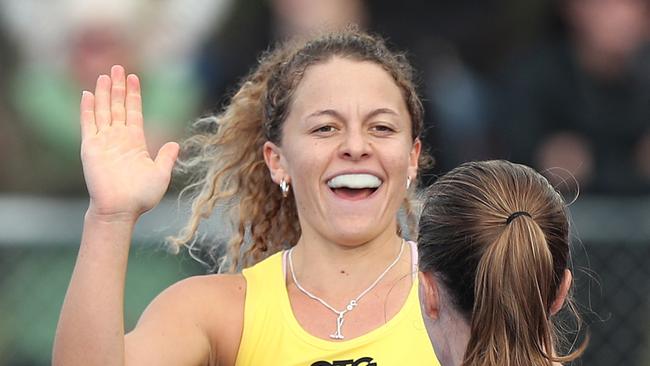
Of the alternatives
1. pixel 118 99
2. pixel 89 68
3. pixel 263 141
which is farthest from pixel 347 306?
pixel 89 68

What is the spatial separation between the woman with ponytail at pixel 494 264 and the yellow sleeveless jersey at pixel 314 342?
19 centimetres

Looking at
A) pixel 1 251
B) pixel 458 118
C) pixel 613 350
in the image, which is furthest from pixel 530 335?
pixel 458 118

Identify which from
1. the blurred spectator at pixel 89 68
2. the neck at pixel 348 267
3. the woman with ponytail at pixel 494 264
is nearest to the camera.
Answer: the woman with ponytail at pixel 494 264

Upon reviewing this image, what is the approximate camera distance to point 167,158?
379cm

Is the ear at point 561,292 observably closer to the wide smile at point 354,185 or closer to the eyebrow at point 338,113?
the wide smile at point 354,185

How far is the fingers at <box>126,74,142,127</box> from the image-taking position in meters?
3.83

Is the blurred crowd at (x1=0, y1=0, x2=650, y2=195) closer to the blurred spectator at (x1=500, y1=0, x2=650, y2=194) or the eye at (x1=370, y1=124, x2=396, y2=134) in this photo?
the blurred spectator at (x1=500, y1=0, x2=650, y2=194)

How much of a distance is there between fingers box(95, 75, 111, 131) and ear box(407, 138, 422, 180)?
928 millimetres

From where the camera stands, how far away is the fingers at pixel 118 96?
12.5 feet

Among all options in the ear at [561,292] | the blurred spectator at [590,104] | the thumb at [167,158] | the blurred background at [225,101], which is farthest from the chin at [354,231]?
the blurred spectator at [590,104]

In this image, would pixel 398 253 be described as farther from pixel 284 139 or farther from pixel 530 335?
pixel 530 335

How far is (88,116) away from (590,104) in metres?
3.41

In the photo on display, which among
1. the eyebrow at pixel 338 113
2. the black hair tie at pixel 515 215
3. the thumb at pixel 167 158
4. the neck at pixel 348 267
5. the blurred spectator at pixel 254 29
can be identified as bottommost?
the neck at pixel 348 267

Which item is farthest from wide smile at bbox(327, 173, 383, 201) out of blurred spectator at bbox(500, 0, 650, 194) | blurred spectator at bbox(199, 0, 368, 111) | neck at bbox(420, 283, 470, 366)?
blurred spectator at bbox(500, 0, 650, 194)
